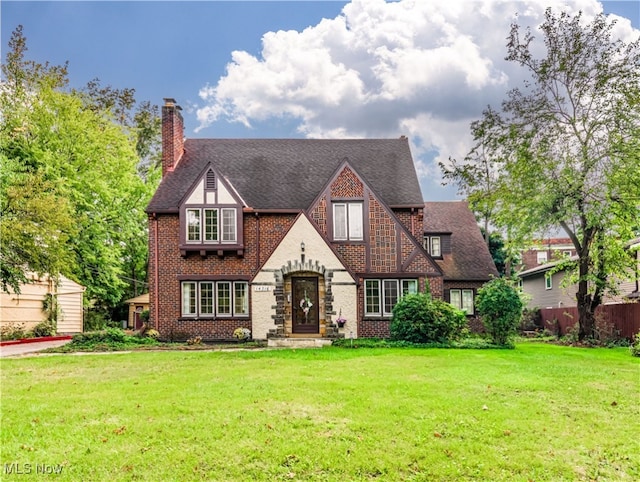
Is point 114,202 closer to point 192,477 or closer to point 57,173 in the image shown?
point 57,173

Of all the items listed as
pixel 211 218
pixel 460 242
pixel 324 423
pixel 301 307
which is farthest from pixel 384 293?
pixel 324 423

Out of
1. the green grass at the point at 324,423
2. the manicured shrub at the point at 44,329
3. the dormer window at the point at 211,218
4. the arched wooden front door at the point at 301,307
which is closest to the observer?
the green grass at the point at 324,423

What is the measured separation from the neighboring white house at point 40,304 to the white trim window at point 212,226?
5849mm

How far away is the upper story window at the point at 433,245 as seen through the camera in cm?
2875

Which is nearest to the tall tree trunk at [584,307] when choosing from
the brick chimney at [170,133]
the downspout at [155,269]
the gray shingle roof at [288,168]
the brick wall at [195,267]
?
the gray shingle roof at [288,168]

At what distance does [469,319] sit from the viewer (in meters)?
27.0

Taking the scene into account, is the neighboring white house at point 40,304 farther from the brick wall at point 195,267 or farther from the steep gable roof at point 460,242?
the steep gable roof at point 460,242

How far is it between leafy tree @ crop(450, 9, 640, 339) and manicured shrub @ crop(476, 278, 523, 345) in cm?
476

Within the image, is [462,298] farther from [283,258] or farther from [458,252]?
[283,258]

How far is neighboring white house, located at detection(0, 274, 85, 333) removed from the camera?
23.4 metres

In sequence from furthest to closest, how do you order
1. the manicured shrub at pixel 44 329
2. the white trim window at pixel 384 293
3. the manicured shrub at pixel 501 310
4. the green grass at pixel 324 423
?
the manicured shrub at pixel 44 329, the white trim window at pixel 384 293, the manicured shrub at pixel 501 310, the green grass at pixel 324 423

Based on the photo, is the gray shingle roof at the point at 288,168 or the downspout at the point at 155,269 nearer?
the downspout at the point at 155,269

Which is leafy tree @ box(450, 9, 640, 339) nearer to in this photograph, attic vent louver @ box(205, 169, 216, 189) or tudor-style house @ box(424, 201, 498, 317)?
tudor-style house @ box(424, 201, 498, 317)

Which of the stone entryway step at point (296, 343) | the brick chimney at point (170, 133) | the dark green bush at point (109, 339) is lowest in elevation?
the stone entryway step at point (296, 343)
